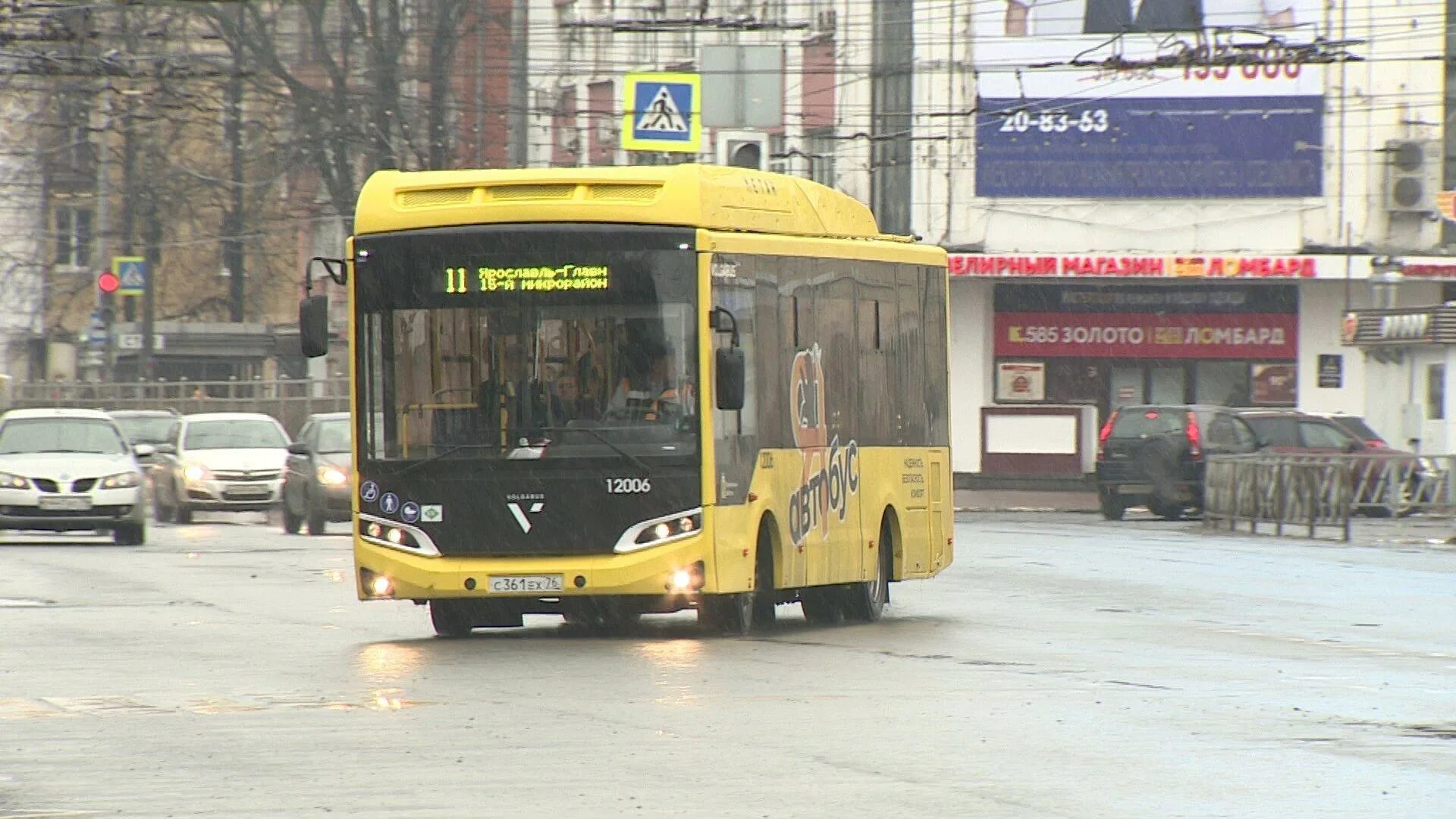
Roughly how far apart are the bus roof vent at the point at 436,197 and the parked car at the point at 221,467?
72.1 feet

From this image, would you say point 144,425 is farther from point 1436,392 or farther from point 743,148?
point 1436,392

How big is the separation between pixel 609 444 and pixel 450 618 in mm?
1722

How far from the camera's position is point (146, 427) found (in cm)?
4700

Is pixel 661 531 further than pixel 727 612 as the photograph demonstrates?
No

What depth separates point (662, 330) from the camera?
53.0 ft

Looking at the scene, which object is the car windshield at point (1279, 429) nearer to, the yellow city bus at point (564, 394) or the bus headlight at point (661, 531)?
the yellow city bus at point (564, 394)

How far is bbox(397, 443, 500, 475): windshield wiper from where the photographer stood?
16172 millimetres

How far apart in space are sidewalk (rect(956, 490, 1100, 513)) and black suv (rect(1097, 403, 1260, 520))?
3.19 meters

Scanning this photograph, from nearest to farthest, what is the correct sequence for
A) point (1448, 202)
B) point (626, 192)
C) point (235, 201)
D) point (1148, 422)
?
point (626, 192) < point (1148, 422) < point (1448, 202) < point (235, 201)

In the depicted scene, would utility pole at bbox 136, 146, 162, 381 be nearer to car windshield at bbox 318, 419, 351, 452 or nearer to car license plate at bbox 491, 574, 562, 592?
car windshield at bbox 318, 419, 351, 452

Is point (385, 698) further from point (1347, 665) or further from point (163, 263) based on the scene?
point (163, 263)

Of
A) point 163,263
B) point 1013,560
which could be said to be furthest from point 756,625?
point 163,263

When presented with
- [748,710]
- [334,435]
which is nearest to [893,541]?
[748,710]


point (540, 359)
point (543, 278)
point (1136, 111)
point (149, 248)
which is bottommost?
point (540, 359)
